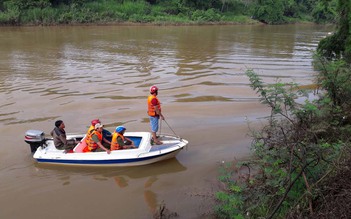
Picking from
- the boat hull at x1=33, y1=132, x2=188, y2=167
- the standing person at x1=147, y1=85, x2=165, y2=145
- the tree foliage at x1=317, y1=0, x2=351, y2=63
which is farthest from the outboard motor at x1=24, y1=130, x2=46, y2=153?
the tree foliage at x1=317, y1=0, x2=351, y2=63

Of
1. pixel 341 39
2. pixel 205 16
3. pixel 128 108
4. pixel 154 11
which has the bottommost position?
pixel 128 108

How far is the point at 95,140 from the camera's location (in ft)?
27.3

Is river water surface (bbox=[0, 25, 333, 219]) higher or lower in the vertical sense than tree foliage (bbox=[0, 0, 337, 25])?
lower

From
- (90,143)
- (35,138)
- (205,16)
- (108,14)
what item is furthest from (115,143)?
(205,16)

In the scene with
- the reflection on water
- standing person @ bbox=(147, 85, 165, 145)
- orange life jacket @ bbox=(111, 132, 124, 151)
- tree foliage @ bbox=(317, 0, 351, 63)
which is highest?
tree foliage @ bbox=(317, 0, 351, 63)

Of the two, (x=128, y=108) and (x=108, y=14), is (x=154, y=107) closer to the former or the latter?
(x=128, y=108)

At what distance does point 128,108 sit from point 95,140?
4.60m

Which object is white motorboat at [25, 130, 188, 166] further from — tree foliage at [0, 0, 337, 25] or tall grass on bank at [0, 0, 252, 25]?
tall grass on bank at [0, 0, 252, 25]

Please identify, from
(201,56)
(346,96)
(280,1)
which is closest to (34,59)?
(201,56)

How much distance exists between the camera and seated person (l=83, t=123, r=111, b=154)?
8.35 metres

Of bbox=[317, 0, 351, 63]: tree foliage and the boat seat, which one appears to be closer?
the boat seat

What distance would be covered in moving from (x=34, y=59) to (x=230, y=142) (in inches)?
616

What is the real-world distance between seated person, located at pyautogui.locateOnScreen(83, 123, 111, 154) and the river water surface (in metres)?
0.52

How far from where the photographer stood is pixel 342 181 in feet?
13.7
